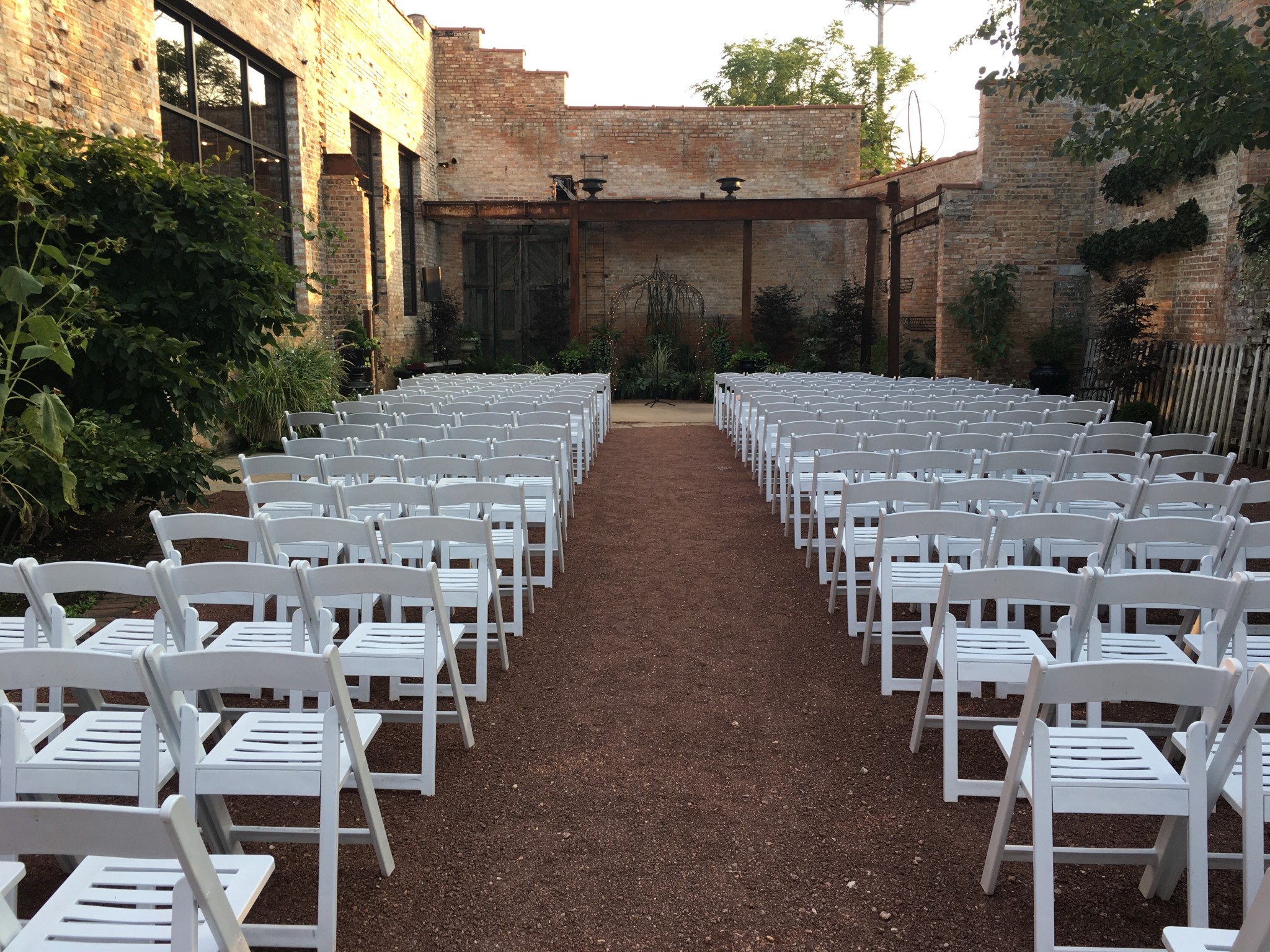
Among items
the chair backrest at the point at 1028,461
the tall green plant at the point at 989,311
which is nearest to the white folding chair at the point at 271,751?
the chair backrest at the point at 1028,461

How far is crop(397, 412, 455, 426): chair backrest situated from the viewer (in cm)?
784

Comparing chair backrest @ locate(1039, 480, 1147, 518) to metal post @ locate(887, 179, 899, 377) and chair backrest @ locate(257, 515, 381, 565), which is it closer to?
chair backrest @ locate(257, 515, 381, 565)

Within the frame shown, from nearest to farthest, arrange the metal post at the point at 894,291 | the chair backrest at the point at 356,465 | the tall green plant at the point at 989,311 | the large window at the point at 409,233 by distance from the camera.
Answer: the chair backrest at the point at 356,465, the tall green plant at the point at 989,311, the metal post at the point at 894,291, the large window at the point at 409,233

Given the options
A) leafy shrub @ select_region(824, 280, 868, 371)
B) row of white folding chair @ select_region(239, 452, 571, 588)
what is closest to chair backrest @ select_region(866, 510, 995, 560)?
row of white folding chair @ select_region(239, 452, 571, 588)

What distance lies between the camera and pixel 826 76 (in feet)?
114

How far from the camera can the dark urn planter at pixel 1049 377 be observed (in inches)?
595

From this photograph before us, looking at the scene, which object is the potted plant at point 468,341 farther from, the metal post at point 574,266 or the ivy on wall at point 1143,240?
the ivy on wall at point 1143,240

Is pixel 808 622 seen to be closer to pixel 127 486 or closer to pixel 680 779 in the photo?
pixel 680 779

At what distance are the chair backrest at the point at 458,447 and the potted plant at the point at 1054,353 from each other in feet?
38.2

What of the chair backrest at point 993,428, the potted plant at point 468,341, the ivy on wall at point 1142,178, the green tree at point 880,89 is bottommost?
the chair backrest at point 993,428

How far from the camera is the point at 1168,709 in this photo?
392cm

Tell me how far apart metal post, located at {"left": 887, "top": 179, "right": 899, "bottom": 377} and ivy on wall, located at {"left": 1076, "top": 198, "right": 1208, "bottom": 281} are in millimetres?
3071

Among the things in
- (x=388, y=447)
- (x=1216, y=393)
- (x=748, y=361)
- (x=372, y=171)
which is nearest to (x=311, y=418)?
(x=388, y=447)

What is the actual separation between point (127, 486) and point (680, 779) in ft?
14.6
